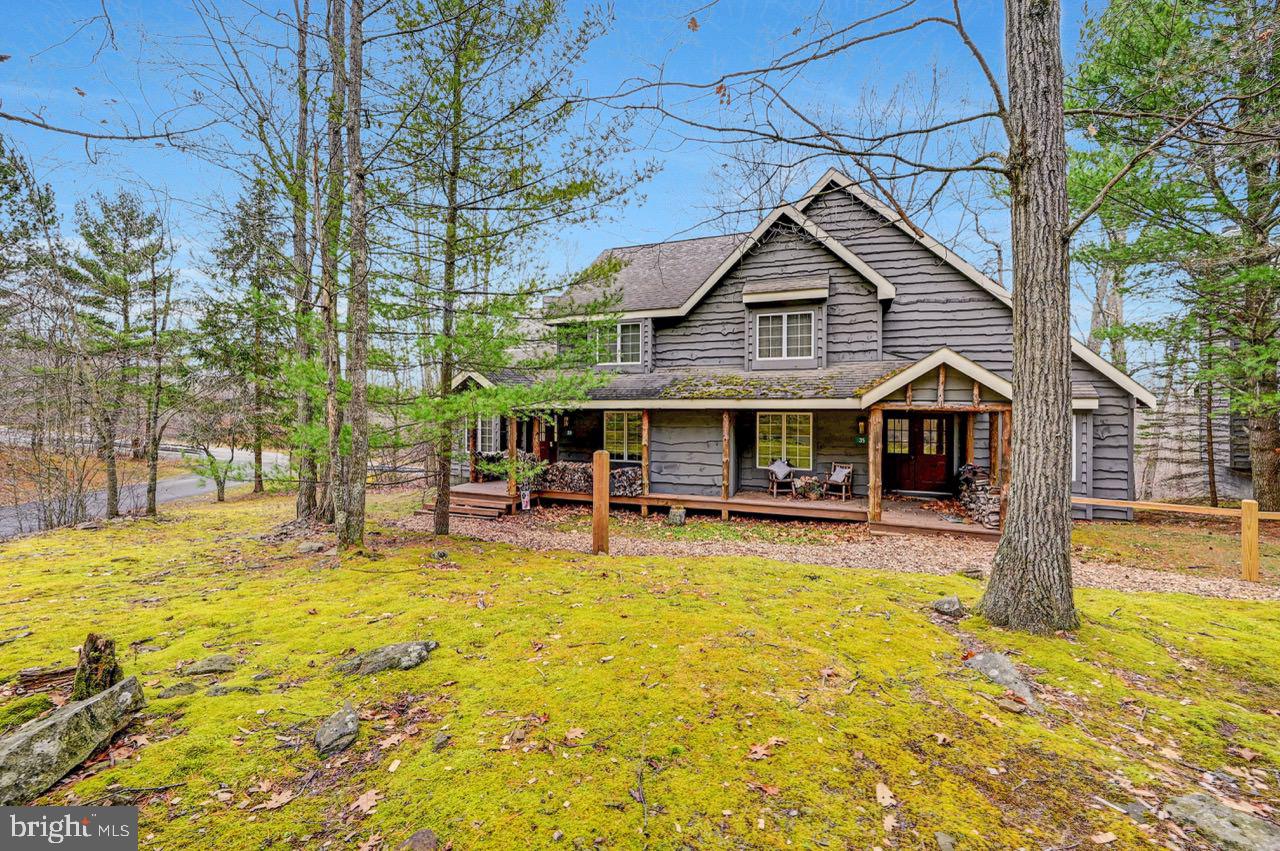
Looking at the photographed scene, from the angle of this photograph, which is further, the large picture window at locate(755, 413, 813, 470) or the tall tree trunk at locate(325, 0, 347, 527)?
the large picture window at locate(755, 413, 813, 470)

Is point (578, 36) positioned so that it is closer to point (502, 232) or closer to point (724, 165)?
point (502, 232)

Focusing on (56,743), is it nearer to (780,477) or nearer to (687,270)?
(780,477)

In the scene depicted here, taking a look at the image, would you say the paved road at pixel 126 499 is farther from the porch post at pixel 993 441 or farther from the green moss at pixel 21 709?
the porch post at pixel 993 441

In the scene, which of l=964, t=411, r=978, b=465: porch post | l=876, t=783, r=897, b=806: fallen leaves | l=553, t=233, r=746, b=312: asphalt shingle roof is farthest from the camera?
l=553, t=233, r=746, b=312: asphalt shingle roof

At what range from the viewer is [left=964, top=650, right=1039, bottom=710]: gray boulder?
10.6ft

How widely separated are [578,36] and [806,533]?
948cm

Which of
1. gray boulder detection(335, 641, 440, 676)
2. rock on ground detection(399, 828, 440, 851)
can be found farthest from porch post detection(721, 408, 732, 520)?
rock on ground detection(399, 828, 440, 851)

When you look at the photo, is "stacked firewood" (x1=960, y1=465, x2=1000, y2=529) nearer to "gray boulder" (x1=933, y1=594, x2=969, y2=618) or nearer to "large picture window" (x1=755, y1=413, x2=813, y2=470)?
"large picture window" (x1=755, y1=413, x2=813, y2=470)

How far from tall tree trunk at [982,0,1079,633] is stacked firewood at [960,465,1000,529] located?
19.7 feet

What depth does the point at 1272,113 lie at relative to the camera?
25.5 feet

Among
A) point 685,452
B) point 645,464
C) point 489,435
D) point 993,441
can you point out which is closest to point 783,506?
point 685,452

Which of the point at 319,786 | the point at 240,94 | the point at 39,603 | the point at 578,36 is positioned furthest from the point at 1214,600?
the point at 240,94

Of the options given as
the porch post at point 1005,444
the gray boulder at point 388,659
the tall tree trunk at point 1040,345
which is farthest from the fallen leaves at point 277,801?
the porch post at point 1005,444

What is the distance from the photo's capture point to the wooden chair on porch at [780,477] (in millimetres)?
12320
